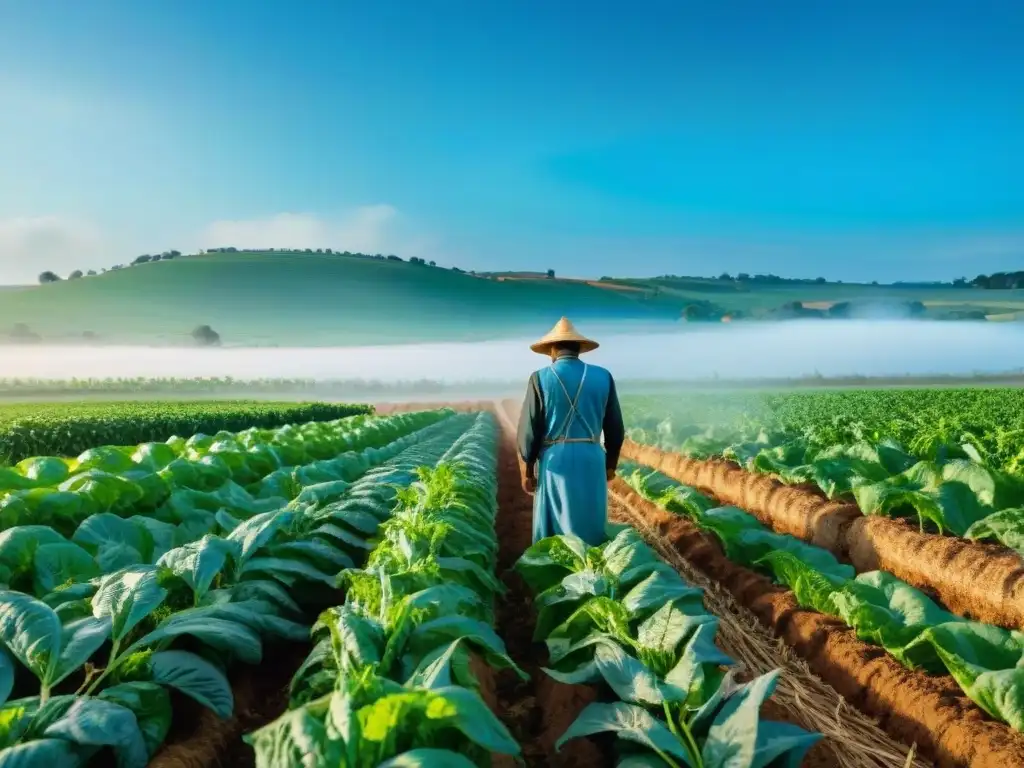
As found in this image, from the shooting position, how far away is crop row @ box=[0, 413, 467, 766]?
2.31 m

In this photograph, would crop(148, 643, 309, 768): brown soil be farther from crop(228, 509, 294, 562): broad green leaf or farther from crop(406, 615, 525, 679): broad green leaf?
crop(406, 615, 525, 679): broad green leaf

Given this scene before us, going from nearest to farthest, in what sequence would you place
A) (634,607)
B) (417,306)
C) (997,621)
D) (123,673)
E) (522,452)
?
(123,673) < (634,607) < (997,621) < (522,452) < (417,306)

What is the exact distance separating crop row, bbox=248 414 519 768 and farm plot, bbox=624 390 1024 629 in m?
3.01

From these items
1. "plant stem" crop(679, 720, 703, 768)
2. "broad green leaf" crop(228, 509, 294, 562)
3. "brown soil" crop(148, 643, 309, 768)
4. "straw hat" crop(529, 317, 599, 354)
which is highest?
"straw hat" crop(529, 317, 599, 354)

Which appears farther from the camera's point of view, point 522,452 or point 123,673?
point 522,452

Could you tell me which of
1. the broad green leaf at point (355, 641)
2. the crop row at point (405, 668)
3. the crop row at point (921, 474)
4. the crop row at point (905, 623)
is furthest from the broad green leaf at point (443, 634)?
the crop row at point (921, 474)

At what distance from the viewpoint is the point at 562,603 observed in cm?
401

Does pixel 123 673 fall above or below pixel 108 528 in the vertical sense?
below

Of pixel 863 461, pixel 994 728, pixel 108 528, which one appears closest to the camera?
pixel 994 728

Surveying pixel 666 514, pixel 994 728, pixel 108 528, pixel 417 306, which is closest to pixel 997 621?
pixel 994 728

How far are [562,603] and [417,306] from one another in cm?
6438


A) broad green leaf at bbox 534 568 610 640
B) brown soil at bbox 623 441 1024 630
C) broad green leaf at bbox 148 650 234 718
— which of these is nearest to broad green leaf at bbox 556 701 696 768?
broad green leaf at bbox 534 568 610 640

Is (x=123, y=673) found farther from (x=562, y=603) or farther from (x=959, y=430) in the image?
(x=959, y=430)

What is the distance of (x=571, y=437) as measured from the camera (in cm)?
572
